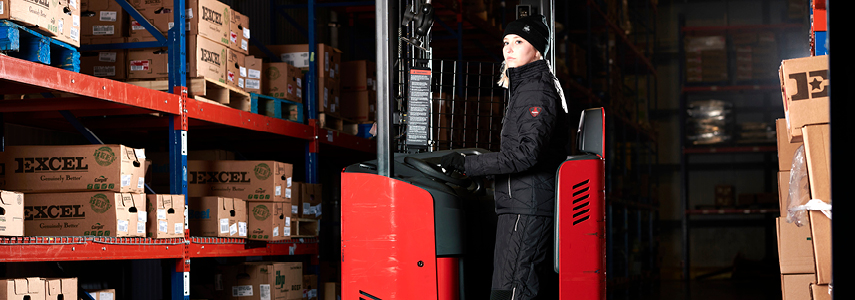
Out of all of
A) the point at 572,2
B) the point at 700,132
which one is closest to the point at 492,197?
the point at 572,2

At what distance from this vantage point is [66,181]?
4.13m

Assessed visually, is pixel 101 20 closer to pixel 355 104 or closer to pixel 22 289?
pixel 22 289

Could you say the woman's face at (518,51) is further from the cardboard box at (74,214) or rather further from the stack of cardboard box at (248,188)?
the stack of cardboard box at (248,188)

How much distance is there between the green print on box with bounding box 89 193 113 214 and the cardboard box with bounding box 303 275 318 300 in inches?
90.4

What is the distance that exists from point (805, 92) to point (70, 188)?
141 inches

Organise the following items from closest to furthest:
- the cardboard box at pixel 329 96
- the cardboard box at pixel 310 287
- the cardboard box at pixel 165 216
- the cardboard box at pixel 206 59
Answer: the cardboard box at pixel 165 216 < the cardboard box at pixel 206 59 < the cardboard box at pixel 310 287 < the cardboard box at pixel 329 96

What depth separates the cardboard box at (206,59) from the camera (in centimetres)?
484

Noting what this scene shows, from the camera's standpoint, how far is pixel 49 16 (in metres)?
3.64

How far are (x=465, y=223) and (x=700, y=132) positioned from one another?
11597mm

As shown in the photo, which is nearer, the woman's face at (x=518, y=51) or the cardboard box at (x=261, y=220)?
the woman's face at (x=518, y=51)

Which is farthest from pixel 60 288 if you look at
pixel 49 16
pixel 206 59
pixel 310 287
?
pixel 310 287

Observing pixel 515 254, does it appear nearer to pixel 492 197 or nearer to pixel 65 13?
pixel 492 197

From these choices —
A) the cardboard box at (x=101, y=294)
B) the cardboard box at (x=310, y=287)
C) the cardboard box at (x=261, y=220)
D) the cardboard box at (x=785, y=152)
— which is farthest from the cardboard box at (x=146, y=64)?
the cardboard box at (x=785, y=152)

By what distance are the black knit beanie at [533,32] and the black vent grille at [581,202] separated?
2.10 feet
